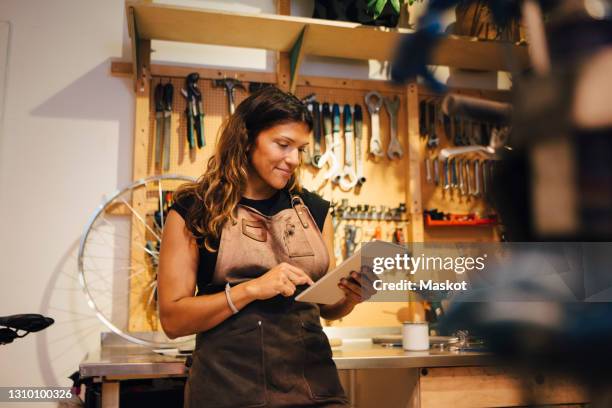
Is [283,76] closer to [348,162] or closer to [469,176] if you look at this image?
[348,162]

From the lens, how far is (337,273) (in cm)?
128

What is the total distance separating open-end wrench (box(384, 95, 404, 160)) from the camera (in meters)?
2.80

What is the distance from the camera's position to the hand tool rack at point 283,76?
2.40 meters

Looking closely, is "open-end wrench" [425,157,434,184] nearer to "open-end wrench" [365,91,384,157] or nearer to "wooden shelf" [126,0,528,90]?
"open-end wrench" [365,91,384,157]

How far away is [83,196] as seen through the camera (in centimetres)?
249

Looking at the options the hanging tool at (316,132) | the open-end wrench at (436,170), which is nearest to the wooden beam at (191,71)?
the hanging tool at (316,132)

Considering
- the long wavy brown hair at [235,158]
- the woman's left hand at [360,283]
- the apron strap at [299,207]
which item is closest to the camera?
the woman's left hand at [360,283]

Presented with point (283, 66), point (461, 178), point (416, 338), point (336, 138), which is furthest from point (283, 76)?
point (416, 338)

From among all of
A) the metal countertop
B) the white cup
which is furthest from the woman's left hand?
the white cup

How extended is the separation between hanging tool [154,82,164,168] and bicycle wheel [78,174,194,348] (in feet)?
0.39

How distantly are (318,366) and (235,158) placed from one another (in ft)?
1.95

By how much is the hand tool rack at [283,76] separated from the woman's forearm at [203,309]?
3.74ft

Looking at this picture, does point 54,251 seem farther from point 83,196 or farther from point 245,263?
point 245,263

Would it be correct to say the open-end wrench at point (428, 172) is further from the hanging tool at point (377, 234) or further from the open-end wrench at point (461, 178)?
the hanging tool at point (377, 234)
